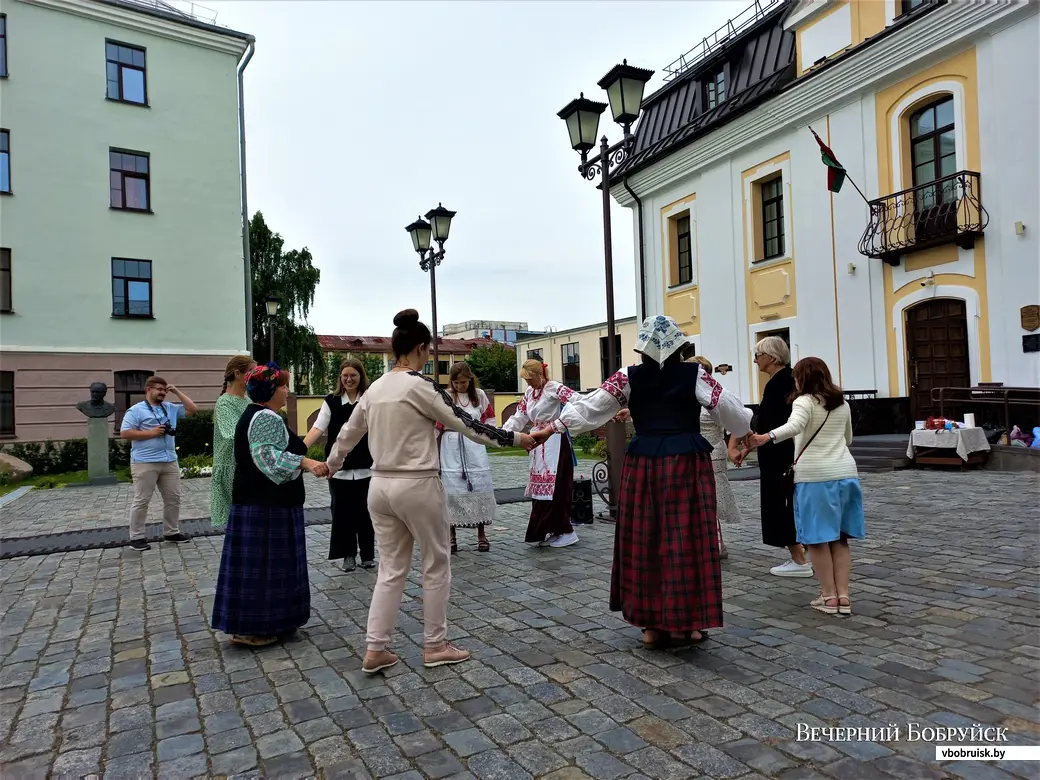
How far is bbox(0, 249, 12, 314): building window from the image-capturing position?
18.7 metres

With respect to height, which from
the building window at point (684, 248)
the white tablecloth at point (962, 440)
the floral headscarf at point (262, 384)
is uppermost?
the building window at point (684, 248)

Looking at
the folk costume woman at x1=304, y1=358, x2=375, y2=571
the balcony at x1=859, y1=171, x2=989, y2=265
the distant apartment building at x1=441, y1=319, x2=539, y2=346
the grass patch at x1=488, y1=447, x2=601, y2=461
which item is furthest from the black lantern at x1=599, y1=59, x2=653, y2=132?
the distant apartment building at x1=441, y1=319, x2=539, y2=346

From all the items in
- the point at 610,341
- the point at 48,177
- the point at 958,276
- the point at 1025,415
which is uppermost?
the point at 48,177

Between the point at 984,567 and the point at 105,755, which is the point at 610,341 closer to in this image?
the point at 984,567

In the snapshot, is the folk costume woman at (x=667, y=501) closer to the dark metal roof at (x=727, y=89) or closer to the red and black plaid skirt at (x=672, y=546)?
the red and black plaid skirt at (x=672, y=546)

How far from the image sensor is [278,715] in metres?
3.33

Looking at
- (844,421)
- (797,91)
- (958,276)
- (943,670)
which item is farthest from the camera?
(797,91)

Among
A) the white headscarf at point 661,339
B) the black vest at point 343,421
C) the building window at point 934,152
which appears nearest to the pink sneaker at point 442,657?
the white headscarf at point 661,339

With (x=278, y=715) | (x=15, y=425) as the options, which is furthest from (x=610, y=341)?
A: (x=15, y=425)

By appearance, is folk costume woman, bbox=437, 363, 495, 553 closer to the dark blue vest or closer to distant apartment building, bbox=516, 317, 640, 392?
the dark blue vest

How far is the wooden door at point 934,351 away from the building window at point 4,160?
22.3 meters

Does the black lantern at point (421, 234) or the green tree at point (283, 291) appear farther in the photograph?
the green tree at point (283, 291)

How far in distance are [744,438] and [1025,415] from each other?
34.8ft

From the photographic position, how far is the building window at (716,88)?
19469mm
